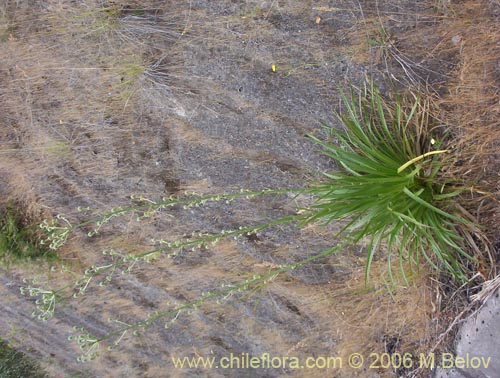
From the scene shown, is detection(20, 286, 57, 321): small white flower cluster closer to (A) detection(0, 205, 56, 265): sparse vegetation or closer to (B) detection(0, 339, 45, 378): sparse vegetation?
(A) detection(0, 205, 56, 265): sparse vegetation

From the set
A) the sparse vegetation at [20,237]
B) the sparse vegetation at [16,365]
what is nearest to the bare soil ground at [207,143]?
the sparse vegetation at [20,237]

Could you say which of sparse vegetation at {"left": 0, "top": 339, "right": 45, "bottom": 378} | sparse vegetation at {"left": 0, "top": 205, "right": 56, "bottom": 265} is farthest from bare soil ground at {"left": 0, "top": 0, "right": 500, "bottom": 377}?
sparse vegetation at {"left": 0, "top": 339, "right": 45, "bottom": 378}

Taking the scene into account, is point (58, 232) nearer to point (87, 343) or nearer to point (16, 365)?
point (87, 343)

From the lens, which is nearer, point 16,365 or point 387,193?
point 387,193

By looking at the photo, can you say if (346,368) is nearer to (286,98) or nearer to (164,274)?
(164,274)

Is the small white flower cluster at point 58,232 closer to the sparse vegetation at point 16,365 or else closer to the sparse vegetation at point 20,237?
the sparse vegetation at point 20,237

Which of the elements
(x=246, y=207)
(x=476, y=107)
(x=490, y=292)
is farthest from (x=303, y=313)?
(x=476, y=107)

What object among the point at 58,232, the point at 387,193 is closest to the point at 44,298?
the point at 58,232

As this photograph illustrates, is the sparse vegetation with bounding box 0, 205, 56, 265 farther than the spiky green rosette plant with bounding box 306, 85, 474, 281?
Yes

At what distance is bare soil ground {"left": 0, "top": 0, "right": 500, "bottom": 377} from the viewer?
2473 millimetres

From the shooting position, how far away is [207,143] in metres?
2.71

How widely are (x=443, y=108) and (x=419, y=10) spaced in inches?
19.7

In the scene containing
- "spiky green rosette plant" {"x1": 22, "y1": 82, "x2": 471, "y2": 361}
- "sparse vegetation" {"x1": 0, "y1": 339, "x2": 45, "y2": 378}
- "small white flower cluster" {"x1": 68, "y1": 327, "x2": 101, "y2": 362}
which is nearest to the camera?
"small white flower cluster" {"x1": 68, "y1": 327, "x2": 101, "y2": 362}

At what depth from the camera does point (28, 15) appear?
113 inches
